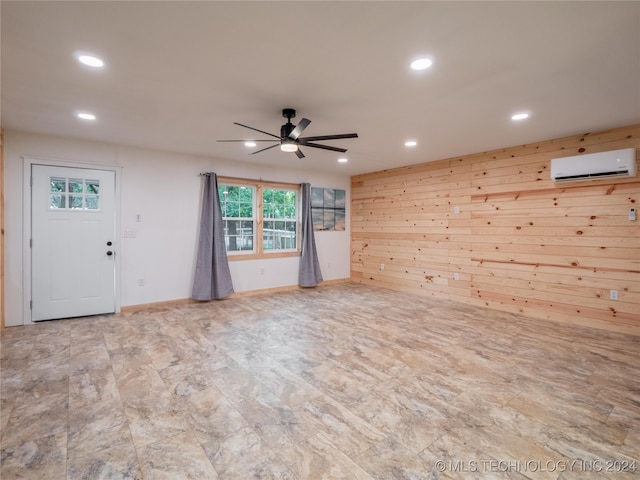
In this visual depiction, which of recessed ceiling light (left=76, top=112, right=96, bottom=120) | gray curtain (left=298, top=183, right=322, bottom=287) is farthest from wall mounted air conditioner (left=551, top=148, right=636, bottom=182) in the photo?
recessed ceiling light (left=76, top=112, right=96, bottom=120)

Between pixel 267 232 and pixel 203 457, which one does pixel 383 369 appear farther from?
pixel 267 232

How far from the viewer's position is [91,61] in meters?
2.34

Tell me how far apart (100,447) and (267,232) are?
4.71 meters

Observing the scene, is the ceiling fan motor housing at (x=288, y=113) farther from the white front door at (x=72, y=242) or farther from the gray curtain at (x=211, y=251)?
the white front door at (x=72, y=242)

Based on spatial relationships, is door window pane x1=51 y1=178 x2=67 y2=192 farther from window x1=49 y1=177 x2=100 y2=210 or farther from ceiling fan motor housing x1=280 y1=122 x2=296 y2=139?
ceiling fan motor housing x1=280 y1=122 x2=296 y2=139

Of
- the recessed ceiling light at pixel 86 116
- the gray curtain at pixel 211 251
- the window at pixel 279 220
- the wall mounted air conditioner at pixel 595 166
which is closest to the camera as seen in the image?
the recessed ceiling light at pixel 86 116

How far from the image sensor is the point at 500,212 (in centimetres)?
493

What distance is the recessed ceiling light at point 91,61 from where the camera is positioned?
2285 mm

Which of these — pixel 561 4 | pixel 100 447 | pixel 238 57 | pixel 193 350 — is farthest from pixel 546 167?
pixel 100 447

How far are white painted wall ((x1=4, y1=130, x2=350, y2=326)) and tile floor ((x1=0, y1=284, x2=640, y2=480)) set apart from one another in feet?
3.09

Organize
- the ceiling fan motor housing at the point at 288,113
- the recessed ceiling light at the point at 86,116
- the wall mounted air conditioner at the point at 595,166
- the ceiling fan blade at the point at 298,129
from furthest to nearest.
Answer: the wall mounted air conditioner at the point at 595,166 < the recessed ceiling light at the point at 86,116 < the ceiling fan motor housing at the point at 288,113 < the ceiling fan blade at the point at 298,129

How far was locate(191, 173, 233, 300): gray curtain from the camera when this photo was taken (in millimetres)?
5336

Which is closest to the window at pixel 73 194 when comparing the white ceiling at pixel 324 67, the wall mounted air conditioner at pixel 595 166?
the white ceiling at pixel 324 67

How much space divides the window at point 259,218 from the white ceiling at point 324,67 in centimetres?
197
